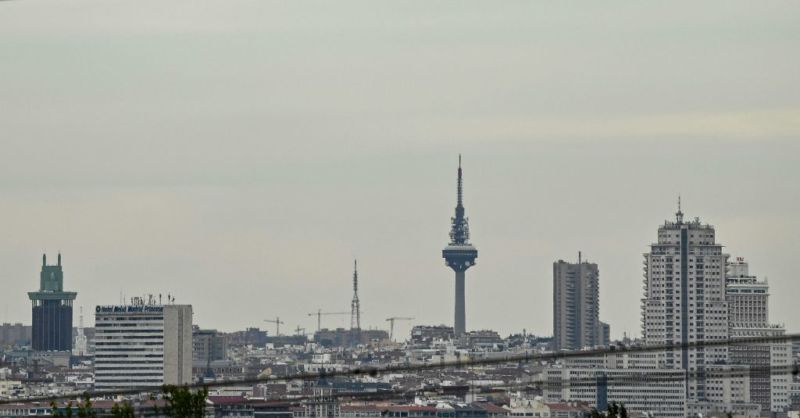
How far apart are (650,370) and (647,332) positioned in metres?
21.1

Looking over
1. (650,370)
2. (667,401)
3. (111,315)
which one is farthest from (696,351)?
(111,315)

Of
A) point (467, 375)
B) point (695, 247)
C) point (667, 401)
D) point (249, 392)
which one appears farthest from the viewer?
point (695, 247)

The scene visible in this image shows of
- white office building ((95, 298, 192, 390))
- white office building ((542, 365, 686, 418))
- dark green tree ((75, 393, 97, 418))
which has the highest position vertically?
white office building ((95, 298, 192, 390))

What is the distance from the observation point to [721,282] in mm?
185750

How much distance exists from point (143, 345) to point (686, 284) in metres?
38.0

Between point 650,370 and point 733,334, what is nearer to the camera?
point 650,370

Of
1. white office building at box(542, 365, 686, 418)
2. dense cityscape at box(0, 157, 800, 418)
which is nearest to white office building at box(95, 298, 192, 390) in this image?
dense cityscape at box(0, 157, 800, 418)

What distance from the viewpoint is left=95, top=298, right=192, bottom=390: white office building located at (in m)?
172

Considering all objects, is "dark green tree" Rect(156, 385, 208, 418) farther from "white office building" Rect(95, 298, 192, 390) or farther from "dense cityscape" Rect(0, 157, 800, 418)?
"white office building" Rect(95, 298, 192, 390)

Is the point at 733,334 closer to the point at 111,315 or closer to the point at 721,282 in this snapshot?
the point at 721,282

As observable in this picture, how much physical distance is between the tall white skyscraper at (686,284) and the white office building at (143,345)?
3245cm

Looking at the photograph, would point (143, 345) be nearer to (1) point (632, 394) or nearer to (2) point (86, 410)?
(1) point (632, 394)

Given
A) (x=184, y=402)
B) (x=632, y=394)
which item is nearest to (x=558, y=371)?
(x=632, y=394)

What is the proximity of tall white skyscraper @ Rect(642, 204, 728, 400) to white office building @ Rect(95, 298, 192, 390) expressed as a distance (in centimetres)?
3245
